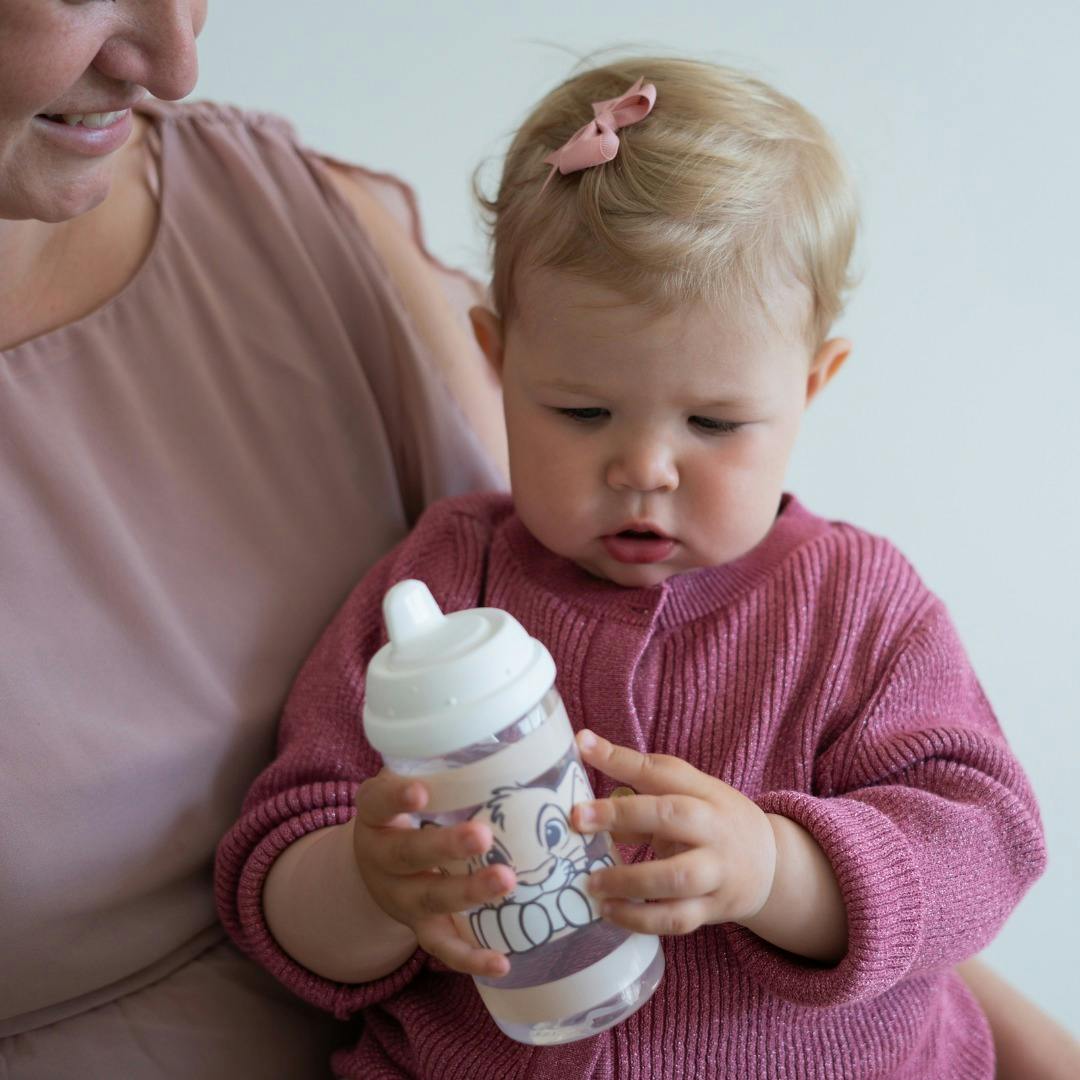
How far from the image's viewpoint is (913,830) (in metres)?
1.00

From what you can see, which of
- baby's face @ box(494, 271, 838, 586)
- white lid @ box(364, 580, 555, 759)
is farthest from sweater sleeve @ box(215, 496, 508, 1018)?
white lid @ box(364, 580, 555, 759)

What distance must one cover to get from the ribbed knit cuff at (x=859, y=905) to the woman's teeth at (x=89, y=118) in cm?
75

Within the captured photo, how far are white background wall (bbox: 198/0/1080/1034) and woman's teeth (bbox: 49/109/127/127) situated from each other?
641mm

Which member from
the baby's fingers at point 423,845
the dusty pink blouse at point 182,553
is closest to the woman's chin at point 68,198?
the dusty pink blouse at point 182,553

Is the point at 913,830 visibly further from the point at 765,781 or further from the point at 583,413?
the point at 583,413

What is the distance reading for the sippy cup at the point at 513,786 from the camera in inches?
31.0

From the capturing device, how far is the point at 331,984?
1138 millimetres

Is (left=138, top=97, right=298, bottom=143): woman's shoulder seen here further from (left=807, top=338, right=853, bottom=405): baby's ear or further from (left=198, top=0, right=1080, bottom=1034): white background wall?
(left=807, top=338, right=853, bottom=405): baby's ear

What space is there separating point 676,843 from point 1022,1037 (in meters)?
0.58

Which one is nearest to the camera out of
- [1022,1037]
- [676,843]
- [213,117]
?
[676,843]

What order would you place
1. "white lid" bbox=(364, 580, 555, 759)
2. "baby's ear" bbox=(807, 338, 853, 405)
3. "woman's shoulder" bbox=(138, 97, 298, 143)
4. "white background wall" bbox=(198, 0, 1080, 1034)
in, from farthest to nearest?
"white background wall" bbox=(198, 0, 1080, 1034) < "woman's shoulder" bbox=(138, 97, 298, 143) < "baby's ear" bbox=(807, 338, 853, 405) < "white lid" bbox=(364, 580, 555, 759)

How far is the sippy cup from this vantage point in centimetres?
79

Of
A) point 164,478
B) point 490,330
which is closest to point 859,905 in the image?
point 490,330

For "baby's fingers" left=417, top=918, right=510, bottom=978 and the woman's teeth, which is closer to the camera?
"baby's fingers" left=417, top=918, right=510, bottom=978
